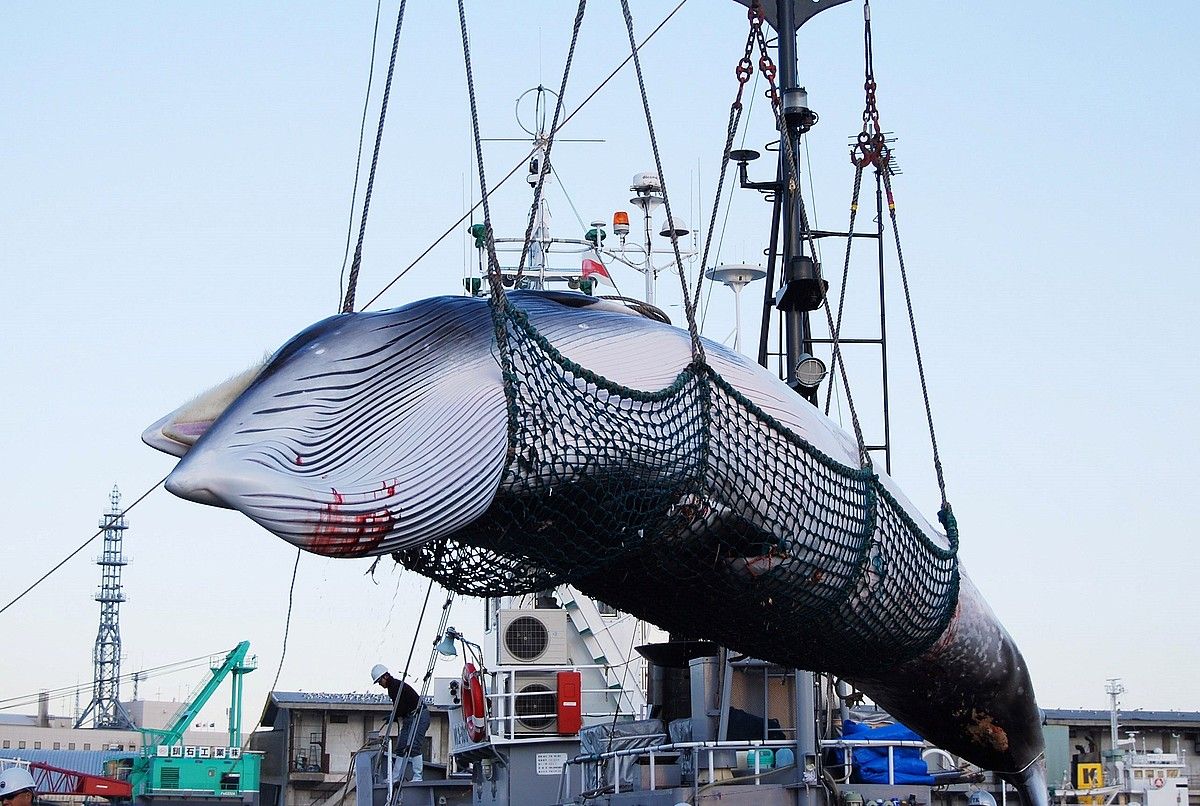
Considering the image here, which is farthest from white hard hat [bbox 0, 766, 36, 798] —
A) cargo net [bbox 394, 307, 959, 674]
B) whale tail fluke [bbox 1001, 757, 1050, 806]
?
whale tail fluke [bbox 1001, 757, 1050, 806]

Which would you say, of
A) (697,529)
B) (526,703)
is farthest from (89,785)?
(697,529)

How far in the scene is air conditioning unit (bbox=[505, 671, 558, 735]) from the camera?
64.6 ft

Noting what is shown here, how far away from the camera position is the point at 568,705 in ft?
63.0

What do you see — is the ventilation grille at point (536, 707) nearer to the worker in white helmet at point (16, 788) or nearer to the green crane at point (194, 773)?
the worker in white helmet at point (16, 788)

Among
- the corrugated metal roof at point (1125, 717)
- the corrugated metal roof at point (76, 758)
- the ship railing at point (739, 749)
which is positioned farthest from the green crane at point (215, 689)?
the ship railing at point (739, 749)

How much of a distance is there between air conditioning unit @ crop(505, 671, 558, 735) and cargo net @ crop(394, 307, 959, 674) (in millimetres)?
12925

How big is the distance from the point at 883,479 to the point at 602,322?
1.79m

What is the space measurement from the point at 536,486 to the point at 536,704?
15417 millimetres

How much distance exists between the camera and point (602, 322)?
570 centimetres

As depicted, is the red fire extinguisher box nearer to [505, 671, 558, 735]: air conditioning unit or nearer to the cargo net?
[505, 671, 558, 735]: air conditioning unit

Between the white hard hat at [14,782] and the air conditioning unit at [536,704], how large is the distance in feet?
42.5

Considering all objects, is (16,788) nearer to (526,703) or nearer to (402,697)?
(402,697)

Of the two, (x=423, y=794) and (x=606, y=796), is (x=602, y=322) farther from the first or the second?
(x=423, y=794)

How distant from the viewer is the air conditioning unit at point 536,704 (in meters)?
19.7
